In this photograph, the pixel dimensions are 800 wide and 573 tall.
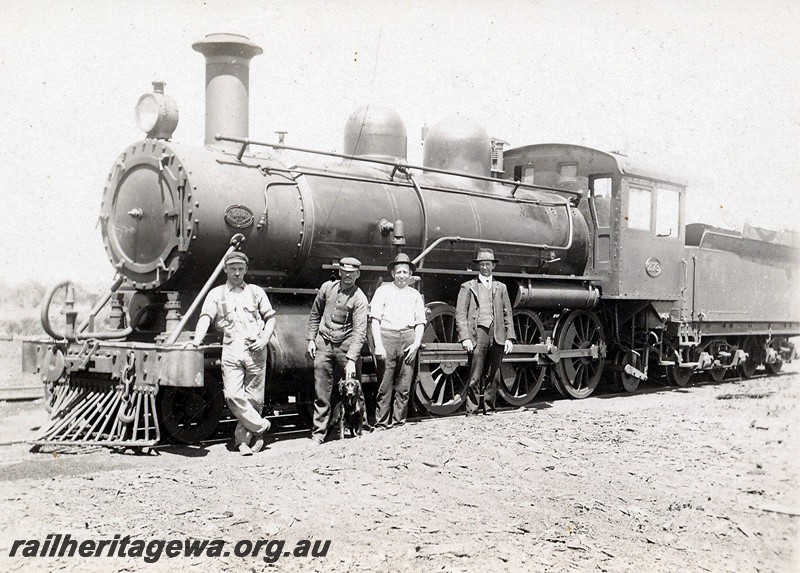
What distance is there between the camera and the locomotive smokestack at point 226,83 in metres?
7.95

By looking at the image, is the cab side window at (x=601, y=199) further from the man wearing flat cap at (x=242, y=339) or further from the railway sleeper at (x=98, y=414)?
the railway sleeper at (x=98, y=414)

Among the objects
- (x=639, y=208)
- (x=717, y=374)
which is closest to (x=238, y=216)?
(x=639, y=208)

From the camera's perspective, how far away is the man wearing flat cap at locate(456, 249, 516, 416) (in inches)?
334

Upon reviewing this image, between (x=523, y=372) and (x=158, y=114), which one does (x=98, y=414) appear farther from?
(x=523, y=372)

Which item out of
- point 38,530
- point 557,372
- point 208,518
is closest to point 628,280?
point 557,372

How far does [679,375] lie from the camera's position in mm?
12414

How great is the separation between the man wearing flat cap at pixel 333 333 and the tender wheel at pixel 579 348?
11.8 feet

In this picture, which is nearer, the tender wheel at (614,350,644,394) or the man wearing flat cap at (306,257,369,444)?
the man wearing flat cap at (306,257,369,444)

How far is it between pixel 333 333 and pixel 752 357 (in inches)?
389

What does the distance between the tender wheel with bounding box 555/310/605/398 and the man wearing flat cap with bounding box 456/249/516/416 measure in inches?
62.4

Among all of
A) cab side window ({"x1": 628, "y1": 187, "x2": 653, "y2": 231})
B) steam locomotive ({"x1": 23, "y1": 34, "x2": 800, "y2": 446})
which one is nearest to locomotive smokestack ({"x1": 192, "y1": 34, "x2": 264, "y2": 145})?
steam locomotive ({"x1": 23, "y1": 34, "x2": 800, "y2": 446})

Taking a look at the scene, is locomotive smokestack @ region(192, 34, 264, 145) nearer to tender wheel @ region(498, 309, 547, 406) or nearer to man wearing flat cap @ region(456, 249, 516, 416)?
man wearing flat cap @ region(456, 249, 516, 416)

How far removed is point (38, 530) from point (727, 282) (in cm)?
1116

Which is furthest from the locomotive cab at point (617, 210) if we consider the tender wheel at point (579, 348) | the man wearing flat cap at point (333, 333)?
the man wearing flat cap at point (333, 333)
